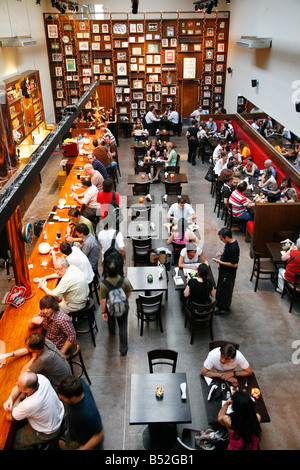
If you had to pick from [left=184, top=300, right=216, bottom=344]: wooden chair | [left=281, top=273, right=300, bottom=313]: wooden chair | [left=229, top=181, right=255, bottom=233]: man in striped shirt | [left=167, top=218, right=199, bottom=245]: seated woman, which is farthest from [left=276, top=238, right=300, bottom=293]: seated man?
[left=229, top=181, right=255, bottom=233]: man in striped shirt

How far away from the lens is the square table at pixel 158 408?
13.2 feet

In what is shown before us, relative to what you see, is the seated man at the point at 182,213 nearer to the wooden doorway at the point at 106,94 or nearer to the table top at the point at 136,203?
the table top at the point at 136,203

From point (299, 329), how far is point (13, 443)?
437cm

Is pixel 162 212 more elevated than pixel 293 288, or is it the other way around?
pixel 293 288

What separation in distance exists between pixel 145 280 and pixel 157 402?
2234 mm

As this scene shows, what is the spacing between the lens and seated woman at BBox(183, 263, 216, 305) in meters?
5.36

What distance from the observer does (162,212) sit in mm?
9430

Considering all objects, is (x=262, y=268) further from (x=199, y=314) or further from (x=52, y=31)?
(x=52, y=31)

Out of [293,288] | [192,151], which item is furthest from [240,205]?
[192,151]

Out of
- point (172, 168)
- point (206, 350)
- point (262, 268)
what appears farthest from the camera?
point (172, 168)

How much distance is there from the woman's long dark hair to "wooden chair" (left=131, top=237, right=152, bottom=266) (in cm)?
400

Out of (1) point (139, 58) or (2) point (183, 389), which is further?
(1) point (139, 58)

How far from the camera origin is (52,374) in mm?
4215
